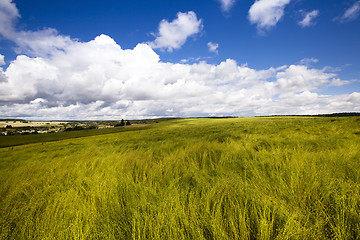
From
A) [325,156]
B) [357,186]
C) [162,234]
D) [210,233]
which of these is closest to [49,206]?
[162,234]

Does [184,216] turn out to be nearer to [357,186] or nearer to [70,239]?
[70,239]

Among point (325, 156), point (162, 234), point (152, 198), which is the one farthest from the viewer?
point (325, 156)

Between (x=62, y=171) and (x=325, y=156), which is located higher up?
(x=325, y=156)

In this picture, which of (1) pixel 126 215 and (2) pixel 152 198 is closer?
(1) pixel 126 215

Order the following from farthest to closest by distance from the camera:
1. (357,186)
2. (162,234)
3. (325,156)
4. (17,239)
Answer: (325,156) → (357,186) → (17,239) → (162,234)

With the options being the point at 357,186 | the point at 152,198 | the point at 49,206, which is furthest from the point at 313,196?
the point at 49,206

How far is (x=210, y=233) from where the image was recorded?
57.7 inches

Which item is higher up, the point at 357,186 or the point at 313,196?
the point at 357,186

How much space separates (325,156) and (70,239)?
4790mm

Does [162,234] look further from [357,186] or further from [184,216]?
[357,186]

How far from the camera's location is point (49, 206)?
196 centimetres

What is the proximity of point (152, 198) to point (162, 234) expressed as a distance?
74cm

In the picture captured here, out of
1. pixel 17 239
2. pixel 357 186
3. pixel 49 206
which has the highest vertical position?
pixel 357 186

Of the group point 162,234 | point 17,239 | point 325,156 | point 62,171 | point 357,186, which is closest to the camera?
point 162,234
